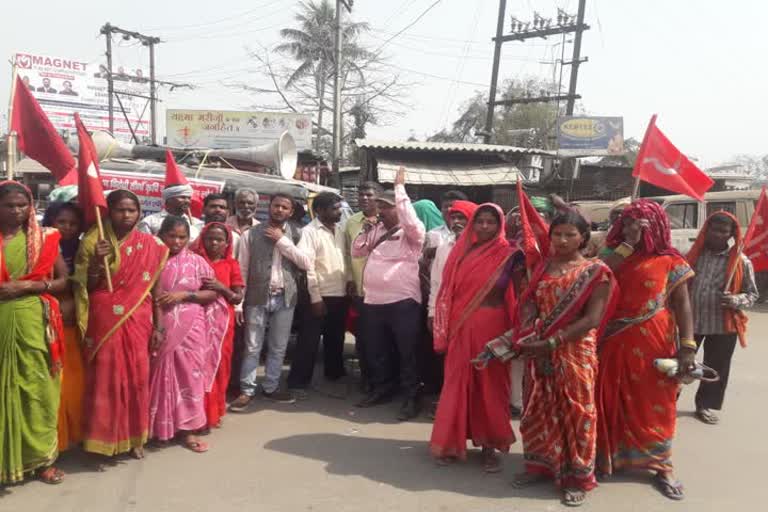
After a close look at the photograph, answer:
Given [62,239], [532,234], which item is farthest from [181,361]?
[532,234]

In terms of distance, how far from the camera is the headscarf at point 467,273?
140 inches

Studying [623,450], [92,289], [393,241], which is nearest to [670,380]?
[623,450]

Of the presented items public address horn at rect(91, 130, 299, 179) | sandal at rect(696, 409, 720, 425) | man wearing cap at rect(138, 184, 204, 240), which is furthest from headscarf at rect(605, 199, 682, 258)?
public address horn at rect(91, 130, 299, 179)

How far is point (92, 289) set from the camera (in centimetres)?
341

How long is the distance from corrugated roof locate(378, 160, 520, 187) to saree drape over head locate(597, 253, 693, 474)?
9.94 meters

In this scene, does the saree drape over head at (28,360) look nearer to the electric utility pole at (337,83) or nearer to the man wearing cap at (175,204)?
the man wearing cap at (175,204)

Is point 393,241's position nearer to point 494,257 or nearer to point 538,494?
point 494,257

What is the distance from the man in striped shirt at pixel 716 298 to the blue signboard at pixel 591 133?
15927 millimetres

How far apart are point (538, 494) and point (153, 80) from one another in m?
24.6

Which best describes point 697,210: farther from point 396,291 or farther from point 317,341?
point 317,341

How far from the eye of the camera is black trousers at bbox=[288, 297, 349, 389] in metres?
4.93

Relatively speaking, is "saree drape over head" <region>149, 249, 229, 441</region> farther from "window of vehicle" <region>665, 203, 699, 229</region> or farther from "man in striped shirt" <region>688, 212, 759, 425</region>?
"window of vehicle" <region>665, 203, 699, 229</region>

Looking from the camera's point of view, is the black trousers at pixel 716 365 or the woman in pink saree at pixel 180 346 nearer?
the woman in pink saree at pixel 180 346

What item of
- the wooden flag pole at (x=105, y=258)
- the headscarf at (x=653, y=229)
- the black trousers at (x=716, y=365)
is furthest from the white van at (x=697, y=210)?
the wooden flag pole at (x=105, y=258)
